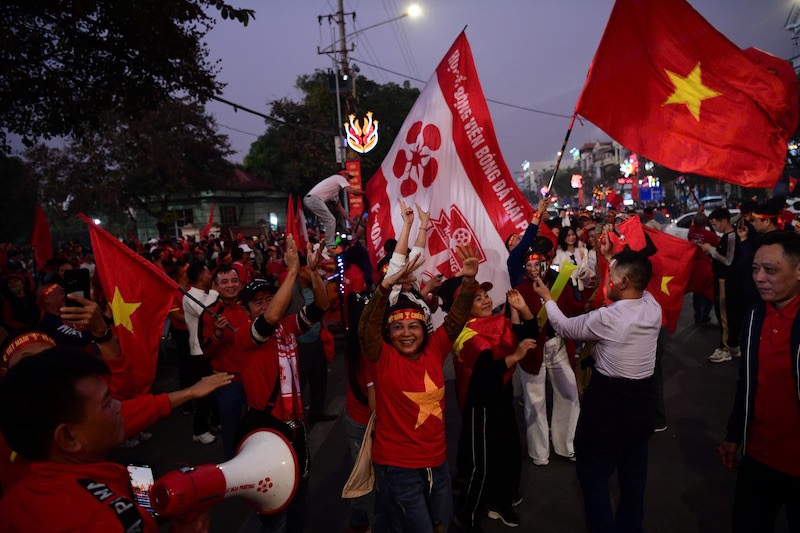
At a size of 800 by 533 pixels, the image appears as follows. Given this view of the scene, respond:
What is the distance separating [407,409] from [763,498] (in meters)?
1.81

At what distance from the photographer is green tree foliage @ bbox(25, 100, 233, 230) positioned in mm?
26141

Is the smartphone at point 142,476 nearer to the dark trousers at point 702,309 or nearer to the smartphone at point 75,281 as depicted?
the smartphone at point 75,281

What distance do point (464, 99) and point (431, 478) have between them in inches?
136

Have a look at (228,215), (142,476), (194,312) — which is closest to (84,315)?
(142,476)

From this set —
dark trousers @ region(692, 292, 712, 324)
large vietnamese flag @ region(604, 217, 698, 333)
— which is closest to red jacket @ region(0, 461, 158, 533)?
large vietnamese flag @ region(604, 217, 698, 333)

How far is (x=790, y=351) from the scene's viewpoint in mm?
2498

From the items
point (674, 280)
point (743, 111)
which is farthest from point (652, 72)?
point (674, 280)

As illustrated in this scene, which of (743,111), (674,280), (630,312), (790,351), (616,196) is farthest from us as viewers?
(616,196)

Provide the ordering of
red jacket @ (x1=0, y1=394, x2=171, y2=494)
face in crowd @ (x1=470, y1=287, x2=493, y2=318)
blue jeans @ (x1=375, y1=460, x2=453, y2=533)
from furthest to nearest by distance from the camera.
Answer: face in crowd @ (x1=470, y1=287, x2=493, y2=318)
blue jeans @ (x1=375, y1=460, x2=453, y2=533)
red jacket @ (x1=0, y1=394, x2=171, y2=494)

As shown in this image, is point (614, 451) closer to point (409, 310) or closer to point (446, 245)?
point (409, 310)

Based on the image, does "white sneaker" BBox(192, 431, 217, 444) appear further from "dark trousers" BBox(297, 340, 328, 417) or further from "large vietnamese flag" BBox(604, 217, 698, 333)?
"large vietnamese flag" BBox(604, 217, 698, 333)

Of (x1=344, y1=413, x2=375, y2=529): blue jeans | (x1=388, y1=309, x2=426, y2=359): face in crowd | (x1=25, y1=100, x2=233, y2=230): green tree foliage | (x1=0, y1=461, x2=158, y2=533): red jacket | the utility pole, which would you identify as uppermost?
the utility pole

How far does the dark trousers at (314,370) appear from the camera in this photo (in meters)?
5.67

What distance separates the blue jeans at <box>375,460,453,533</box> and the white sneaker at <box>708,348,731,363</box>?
5800mm
